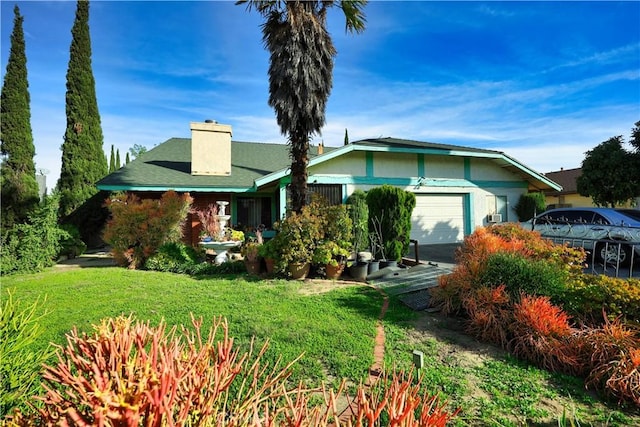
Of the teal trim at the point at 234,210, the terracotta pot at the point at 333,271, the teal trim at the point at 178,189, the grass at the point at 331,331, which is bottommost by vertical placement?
the grass at the point at 331,331

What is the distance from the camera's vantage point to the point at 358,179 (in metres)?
13.9

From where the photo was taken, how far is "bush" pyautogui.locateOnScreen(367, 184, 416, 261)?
9.23 metres

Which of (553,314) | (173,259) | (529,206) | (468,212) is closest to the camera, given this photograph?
(553,314)

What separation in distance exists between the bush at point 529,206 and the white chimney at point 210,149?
1505 cm

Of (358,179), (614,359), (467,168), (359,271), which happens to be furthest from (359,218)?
(614,359)

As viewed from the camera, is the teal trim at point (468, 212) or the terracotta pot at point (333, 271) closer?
the terracotta pot at point (333, 271)

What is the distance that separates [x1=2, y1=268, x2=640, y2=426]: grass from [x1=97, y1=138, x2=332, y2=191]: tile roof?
5.23 metres

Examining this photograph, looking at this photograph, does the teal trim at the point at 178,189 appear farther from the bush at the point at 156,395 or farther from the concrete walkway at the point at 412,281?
the bush at the point at 156,395

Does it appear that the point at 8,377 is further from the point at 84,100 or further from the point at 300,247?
the point at 84,100

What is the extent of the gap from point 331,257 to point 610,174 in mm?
14293

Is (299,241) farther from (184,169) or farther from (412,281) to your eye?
(184,169)

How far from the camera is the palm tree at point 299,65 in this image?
8.73m

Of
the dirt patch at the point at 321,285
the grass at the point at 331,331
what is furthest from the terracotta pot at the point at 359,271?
the grass at the point at 331,331

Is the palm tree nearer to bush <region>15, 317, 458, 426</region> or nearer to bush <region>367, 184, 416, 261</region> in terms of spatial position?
bush <region>367, 184, 416, 261</region>
